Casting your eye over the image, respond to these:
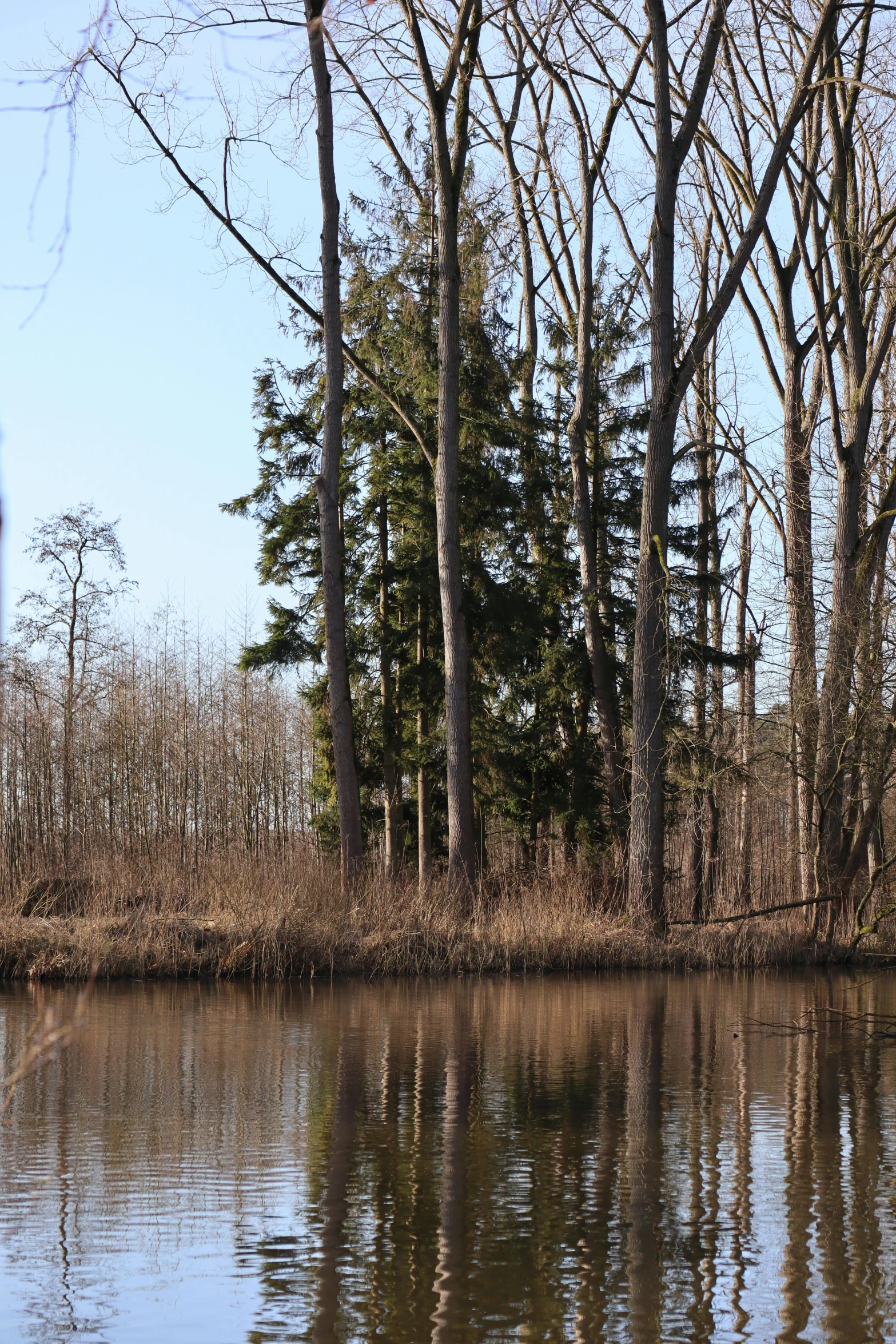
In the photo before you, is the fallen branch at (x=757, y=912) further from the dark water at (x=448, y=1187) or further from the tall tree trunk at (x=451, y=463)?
the dark water at (x=448, y=1187)

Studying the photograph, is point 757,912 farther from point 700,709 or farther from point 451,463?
point 451,463

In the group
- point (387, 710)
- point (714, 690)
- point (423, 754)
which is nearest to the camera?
point (714, 690)

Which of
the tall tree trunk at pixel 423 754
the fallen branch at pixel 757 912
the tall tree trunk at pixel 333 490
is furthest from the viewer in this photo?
the tall tree trunk at pixel 423 754

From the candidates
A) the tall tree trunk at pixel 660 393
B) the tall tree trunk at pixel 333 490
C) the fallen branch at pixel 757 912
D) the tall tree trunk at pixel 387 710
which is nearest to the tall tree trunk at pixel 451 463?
the tall tree trunk at pixel 333 490

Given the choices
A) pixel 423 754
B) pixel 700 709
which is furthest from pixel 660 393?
pixel 423 754

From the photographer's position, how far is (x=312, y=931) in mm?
14000

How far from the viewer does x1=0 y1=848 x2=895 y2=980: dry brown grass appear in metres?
13.4

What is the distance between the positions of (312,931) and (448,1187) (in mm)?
8875

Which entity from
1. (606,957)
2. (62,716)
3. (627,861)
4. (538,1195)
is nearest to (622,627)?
(627,861)

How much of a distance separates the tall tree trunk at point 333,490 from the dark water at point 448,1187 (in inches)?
308

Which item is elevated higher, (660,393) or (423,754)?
(660,393)

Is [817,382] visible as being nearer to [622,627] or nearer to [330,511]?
[622,627]

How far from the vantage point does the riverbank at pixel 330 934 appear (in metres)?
13.3

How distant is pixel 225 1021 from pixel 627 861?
355 inches
